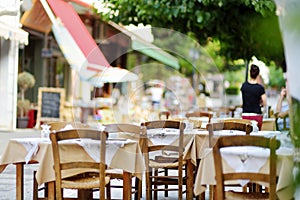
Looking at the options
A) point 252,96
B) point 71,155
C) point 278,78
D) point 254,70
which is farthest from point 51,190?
point 278,78

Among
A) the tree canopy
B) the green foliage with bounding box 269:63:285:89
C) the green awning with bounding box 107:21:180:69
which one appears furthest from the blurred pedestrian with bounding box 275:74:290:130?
the green foliage with bounding box 269:63:285:89

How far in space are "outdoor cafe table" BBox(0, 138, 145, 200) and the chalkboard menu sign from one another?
973 centimetres

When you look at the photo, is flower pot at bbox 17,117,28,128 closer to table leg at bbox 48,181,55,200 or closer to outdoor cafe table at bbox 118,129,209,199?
outdoor cafe table at bbox 118,129,209,199

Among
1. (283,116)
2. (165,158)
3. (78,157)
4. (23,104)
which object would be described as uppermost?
(23,104)

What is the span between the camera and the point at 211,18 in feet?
38.9

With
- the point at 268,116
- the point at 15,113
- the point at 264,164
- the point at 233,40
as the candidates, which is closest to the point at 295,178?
the point at 264,164

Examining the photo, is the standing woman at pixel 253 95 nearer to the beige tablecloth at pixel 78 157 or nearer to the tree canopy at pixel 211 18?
the tree canopy at pixel 211 18

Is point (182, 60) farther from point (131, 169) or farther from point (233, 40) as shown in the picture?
point (131, 169)

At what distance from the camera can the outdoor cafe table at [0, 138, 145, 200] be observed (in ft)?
18.0

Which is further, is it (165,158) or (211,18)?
(211,18)

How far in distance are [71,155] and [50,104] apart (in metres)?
10.6

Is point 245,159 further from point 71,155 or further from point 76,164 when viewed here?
point 71,155

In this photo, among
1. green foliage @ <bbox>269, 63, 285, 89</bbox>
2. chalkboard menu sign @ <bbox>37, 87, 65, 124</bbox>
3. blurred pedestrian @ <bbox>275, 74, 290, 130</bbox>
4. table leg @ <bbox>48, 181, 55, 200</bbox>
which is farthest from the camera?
green foliage @ <bbox>269, 63, 285, 89</bbox>

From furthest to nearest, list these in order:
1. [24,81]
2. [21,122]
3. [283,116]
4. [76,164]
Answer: [24,81] < [21,122] < [76,164] < [283,116]
